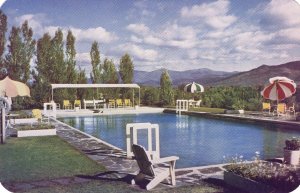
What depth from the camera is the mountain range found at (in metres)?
12.7

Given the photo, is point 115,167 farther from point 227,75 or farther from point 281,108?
point 227,75

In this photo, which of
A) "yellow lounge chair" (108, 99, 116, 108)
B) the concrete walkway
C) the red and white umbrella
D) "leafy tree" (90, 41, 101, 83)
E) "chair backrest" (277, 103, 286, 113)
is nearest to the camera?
the concrete walkway

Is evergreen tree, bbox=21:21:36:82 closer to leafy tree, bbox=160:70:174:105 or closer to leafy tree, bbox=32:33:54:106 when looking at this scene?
leafy tree, bbox=32:33:54:106

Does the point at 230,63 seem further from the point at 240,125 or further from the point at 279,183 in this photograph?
the point at 279,183

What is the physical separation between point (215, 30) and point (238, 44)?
123 centimetres

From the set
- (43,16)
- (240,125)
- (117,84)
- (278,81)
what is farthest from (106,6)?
(117,84)

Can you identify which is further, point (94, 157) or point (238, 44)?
point (238, 44)

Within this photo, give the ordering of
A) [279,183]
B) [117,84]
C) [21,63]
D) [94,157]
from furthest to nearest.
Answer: [117,84], [21,63], [94,157], [279,183]

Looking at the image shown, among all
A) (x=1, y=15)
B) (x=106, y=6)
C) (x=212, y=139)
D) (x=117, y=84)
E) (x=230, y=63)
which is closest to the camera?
(x=106, y=6)

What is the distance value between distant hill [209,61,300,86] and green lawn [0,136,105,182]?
764 cm

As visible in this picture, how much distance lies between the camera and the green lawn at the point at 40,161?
21.0 feet

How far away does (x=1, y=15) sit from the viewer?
1077 cm

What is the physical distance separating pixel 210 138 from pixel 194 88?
9.01m

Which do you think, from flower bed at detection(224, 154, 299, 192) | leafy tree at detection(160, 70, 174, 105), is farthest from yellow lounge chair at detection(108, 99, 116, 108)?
flower bed at detection(224, 154, 299, 192)
